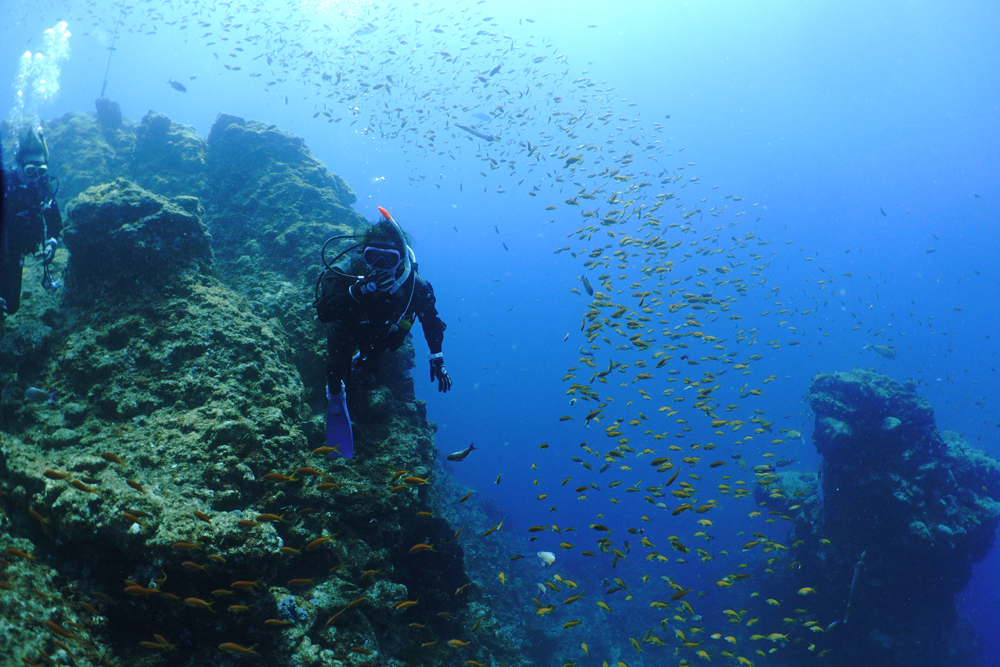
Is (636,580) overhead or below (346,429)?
below

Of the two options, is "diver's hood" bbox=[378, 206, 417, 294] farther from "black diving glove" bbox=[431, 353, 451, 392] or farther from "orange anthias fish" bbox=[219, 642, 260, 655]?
"orange anthias fish" bbox=[219, 642, 260, 655]

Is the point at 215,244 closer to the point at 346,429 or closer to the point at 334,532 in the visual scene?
the point at 346,429

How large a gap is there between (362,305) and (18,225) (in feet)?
20.3

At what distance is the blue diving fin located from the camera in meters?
4.35

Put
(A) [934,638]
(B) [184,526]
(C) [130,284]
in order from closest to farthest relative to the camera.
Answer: (B) [184,526] → (C) [130,284] → (A) [934,638]

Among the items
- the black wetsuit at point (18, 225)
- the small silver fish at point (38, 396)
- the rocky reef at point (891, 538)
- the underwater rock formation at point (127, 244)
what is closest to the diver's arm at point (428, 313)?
the underwater rock formation at point (127, 244)

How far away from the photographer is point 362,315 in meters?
4.30

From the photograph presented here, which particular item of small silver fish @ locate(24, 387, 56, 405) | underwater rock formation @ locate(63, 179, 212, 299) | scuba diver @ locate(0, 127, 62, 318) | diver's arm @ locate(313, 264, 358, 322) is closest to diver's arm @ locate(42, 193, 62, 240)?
scuba diver @ locate(0, 127, 62, 318)

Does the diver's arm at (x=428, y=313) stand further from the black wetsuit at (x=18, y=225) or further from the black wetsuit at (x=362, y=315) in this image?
the black wetsuit at (x=18, y=225)

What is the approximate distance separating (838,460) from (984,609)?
42990mm

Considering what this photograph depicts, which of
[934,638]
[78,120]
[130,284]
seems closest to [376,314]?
[130,284]

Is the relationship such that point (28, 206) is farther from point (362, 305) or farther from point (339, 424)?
point (339, 424)

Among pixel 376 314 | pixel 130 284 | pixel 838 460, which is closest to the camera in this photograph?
pixel 376 314

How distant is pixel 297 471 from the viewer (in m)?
3.74
